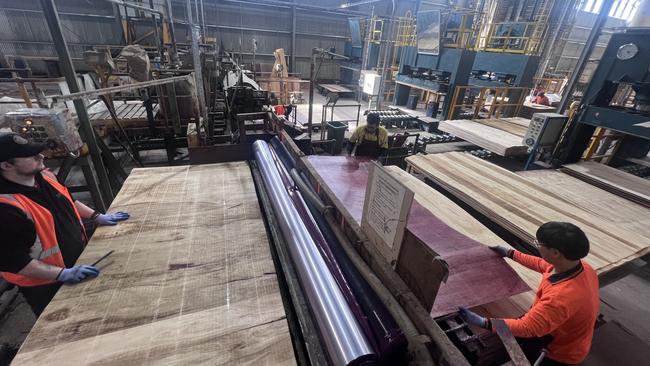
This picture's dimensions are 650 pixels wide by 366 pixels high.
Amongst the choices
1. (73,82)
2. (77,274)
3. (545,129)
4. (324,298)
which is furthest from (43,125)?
(545,129)

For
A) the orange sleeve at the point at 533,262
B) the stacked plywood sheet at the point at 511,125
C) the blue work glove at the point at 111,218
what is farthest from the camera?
the stacked plywood sheet at the point at 511,125

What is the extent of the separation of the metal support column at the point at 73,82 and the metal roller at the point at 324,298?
226cm

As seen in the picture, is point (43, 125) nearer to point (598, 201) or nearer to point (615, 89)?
point (598, 201)

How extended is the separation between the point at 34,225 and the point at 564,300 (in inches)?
111

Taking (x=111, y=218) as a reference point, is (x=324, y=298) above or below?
above

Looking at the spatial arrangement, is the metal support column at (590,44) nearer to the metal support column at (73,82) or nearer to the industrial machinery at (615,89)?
the industrial machinery at (615,89)

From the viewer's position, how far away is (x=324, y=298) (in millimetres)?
1084

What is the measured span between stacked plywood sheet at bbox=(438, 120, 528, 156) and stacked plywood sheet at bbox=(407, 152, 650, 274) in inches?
75.2

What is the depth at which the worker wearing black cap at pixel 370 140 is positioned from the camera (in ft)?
13.8

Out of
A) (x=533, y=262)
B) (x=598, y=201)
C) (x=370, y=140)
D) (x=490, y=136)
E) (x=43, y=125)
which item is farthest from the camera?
(x=490, y=136)

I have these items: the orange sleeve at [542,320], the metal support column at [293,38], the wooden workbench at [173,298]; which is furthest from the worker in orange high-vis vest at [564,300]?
the metal support column at [293,38]

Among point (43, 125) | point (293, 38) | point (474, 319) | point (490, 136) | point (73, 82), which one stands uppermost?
point (293, 38)

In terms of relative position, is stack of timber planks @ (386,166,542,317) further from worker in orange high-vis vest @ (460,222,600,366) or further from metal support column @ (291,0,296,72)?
metal support column @ (291,0,296,72)

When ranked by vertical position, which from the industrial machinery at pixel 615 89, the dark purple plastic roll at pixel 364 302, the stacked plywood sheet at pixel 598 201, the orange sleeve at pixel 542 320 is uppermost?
the industrial machinery at pixel 615 89
